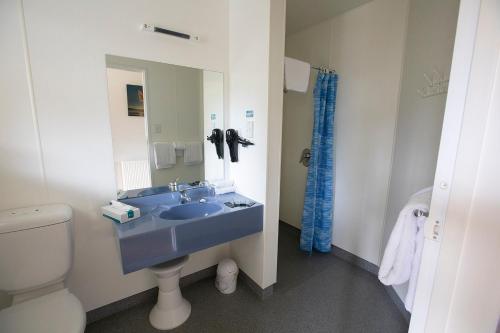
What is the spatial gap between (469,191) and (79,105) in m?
1.92

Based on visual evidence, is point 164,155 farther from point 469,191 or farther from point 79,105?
point 469,191

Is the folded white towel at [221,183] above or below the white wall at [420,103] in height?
below

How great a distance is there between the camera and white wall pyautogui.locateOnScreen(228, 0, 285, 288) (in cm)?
158

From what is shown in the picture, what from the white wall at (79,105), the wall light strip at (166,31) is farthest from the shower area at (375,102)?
the white wall at (79,105)

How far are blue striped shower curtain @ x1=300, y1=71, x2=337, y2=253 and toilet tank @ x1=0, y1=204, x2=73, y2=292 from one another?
2.01 meters

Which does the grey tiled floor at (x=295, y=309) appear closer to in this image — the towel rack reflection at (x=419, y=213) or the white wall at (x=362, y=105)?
the white wall at (x=362, y=105)

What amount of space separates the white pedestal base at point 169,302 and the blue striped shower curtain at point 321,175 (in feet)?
4.52

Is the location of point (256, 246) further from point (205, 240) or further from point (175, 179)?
point (175, 179)

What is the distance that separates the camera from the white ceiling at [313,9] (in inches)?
80.3

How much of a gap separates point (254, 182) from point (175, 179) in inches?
26.4

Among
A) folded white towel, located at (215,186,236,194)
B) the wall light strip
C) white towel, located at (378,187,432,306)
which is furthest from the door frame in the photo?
the wall light strip

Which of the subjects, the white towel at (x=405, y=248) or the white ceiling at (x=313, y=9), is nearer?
the white towel at (x=405, y=248)

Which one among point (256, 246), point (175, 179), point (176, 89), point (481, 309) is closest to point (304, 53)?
point (176, 89)

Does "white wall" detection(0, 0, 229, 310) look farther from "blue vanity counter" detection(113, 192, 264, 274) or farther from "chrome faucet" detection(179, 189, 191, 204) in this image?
"chrome faucet" detection(179, 189, 191, 204)
